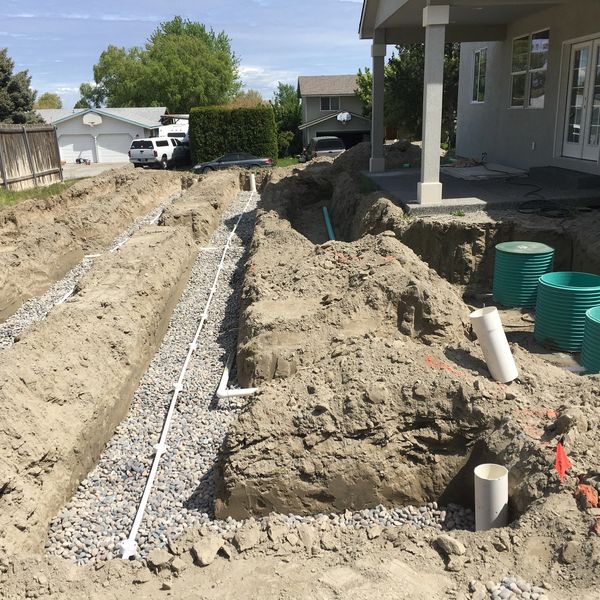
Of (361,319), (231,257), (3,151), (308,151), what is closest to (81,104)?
(308,151)

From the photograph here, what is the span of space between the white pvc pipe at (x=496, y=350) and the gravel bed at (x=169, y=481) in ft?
3.92

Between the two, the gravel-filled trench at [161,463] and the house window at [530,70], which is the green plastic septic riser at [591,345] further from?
the house window at [530,70]

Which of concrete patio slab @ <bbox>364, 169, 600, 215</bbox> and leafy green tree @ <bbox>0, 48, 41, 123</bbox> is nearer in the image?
concrete patio slab @ <bbox>364, 169, 600, 215</bbox>

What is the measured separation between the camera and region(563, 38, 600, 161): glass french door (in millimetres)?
10508

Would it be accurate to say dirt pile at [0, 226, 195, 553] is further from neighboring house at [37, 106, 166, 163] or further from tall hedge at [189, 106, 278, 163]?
neighboring house at [37, 106, 166, 163]

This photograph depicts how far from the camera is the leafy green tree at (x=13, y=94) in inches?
1304

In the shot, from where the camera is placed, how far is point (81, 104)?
8462cm

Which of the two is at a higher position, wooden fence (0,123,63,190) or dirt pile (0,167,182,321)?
wooden fence (0,123,63,190)

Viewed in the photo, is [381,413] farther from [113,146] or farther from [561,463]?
[113,146]

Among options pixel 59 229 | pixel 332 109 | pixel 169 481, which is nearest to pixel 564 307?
pixel 169 481

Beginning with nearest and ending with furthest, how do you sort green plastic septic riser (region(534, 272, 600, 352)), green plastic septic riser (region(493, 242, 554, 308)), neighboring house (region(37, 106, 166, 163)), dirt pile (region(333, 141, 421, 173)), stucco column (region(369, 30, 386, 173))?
green plastic septic riser (region(534, 272, 600, 352))
green plastic septic riser (region(493, 242, 554, 308))
stucco column (region(369, 30, 386, 173))
dirt pile (region(333, 141, 421, 173))
neighboring house (region(37, 106, 166, 163))

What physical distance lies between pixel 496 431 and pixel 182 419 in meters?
3.06

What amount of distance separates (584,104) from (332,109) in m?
33.6

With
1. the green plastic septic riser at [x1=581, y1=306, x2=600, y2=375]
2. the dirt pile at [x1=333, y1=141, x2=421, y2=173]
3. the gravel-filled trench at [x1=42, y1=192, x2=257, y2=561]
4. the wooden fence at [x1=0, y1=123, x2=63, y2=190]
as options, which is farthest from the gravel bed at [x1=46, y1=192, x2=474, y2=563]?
the wooden fence at [x1=0, y1=123, x2=63, y2=190]
